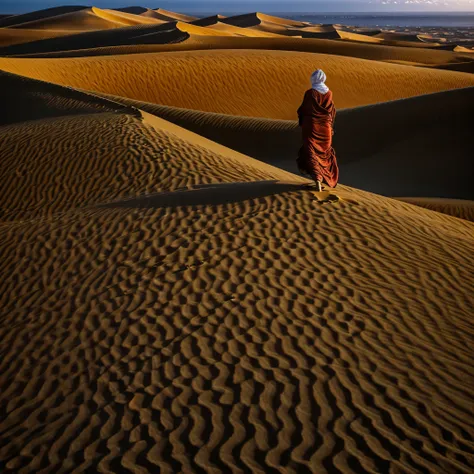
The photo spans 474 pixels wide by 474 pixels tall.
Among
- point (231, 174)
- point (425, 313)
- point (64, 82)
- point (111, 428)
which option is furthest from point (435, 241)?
point (64, 82)

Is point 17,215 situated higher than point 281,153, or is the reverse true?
point 17,215

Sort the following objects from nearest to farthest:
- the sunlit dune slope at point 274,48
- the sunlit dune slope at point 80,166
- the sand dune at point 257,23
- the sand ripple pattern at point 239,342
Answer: the sand ripple pattern at point 239,342
the sunlit dune slope at point 80,166
the sunlit dune slope at point 274,48
the sand dune at point 257,23

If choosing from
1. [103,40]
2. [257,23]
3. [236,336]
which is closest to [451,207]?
[236,336]

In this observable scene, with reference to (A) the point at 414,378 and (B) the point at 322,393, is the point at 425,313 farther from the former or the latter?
(B) the point at 322,393

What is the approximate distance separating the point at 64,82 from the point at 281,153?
11307 mm

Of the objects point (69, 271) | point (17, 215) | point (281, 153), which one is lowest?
point (281, 153)

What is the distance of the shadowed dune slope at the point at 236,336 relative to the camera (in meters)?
4.64

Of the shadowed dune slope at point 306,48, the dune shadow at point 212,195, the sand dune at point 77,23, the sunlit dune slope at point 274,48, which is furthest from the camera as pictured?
the sand dune at point 77,23

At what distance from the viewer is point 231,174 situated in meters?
12.0

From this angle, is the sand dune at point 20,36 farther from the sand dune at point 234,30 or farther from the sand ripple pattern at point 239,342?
the sand ripple pattern at point 239,342

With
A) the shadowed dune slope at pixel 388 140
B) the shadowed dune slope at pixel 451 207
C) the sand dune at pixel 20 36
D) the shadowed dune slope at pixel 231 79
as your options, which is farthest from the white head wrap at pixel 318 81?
the sand dune at pixel 20 36

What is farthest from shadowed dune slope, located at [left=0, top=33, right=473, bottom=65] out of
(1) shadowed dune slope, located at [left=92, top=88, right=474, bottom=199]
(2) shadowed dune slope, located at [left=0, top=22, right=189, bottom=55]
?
(1) shadowed dune slope, located at [left=92, top=88, right=474, bottom=199]

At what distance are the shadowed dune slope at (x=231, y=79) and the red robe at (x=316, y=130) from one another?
17.6 m

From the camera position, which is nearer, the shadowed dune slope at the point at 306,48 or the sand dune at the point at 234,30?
the shadowed dune slope at the point at 306,48
